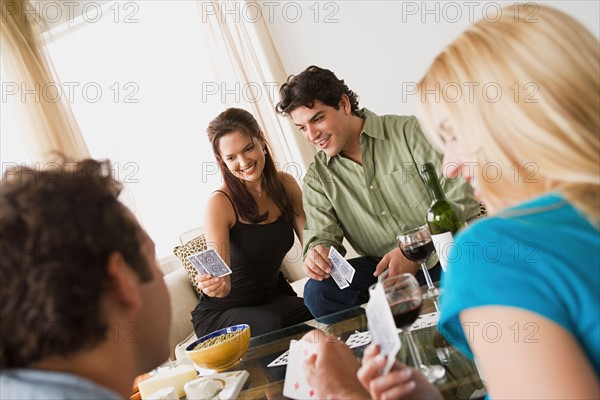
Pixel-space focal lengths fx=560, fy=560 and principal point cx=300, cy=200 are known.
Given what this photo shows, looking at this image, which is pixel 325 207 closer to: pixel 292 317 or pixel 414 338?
pixel 292 317

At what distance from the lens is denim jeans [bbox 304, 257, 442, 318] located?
8.61ft

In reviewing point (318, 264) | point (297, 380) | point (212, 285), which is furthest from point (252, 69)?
point (297, 380)

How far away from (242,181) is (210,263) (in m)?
0.66

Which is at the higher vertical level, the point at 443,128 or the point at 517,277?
the point at 443,128

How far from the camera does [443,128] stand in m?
1.06

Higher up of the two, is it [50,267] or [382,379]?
[50,267]

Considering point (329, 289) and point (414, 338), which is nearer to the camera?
point (414, 338)

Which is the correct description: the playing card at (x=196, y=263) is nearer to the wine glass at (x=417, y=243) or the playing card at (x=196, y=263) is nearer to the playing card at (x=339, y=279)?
the playing card at (x=339, y=279)

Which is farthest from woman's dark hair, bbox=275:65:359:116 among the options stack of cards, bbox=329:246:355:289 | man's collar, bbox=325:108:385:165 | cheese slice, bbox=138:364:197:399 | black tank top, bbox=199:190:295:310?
cheese slice, bbox=138:364:197:399

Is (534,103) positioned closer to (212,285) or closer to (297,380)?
(297,380)

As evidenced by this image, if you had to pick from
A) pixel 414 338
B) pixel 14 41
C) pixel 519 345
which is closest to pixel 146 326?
pixel 519 345

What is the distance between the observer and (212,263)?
8.14 feet

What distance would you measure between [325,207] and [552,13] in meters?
1.88

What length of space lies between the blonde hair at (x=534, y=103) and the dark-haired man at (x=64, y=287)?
2.01 feet
